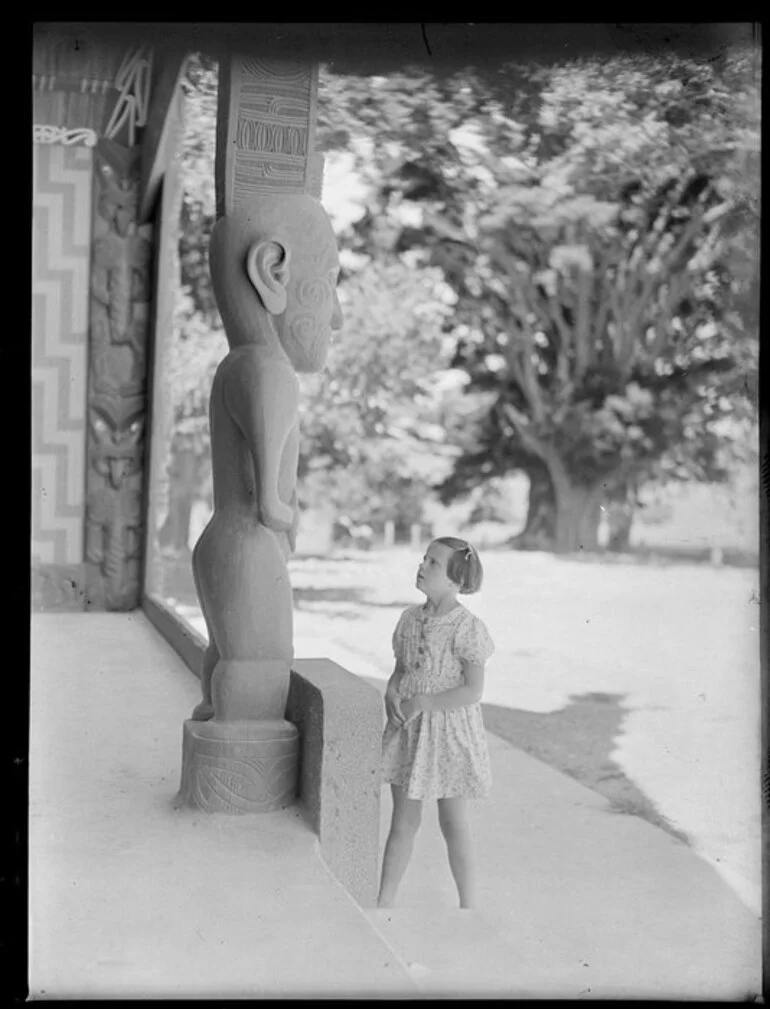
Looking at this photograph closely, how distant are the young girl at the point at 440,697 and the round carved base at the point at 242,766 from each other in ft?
0.98

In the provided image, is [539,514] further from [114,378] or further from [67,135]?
[67,135]

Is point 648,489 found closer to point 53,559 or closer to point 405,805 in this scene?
point 53,559

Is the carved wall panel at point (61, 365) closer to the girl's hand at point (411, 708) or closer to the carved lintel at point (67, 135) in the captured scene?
the carved lintel at point (67, 135)

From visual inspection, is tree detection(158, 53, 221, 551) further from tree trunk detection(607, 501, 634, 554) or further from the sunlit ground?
tree trunk detection(607, 501, 634, 554)

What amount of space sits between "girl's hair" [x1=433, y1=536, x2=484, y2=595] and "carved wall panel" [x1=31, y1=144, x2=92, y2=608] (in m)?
4.66

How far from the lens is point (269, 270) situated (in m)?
2.88

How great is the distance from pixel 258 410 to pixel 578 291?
11.3m

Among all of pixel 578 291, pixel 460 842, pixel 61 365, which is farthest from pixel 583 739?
pixel 578 291

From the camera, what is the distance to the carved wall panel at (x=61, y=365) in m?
7.10

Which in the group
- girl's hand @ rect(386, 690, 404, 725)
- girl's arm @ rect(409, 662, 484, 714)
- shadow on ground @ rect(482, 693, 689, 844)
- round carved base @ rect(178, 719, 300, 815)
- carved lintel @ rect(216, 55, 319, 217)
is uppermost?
carved lintel @ rect(216, 55, 319, 217)

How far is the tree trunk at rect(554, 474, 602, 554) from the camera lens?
14.3 metres

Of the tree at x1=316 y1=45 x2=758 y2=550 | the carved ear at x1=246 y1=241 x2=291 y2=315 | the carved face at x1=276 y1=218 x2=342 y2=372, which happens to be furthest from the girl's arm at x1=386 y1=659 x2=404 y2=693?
the tree at x1=316 y1=45 x2=758 y2=550

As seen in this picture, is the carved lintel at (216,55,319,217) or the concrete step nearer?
the concrete step
